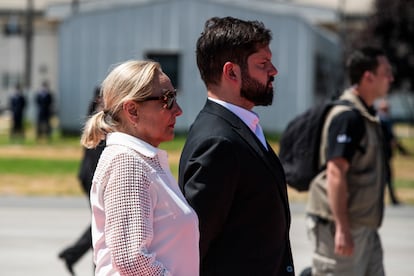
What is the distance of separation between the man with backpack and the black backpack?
4cm

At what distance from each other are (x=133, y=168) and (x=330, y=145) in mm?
2956

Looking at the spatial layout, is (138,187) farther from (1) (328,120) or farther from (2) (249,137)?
(1) (328,120)

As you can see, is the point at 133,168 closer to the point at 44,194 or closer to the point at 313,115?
the point at 313,115

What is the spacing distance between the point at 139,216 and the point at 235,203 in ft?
2.28

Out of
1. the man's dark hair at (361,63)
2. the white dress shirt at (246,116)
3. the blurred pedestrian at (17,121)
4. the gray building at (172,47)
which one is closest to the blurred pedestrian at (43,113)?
the blurred pedestrian at (17,121)

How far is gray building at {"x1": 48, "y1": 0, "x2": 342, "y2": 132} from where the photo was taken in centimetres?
3597

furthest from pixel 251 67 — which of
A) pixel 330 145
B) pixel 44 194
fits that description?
pixel 44 194

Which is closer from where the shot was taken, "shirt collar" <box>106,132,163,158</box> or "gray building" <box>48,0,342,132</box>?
"shirt collar" <box>106,132,163,158</box>

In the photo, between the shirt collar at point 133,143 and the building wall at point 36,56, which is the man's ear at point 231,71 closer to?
the shirt collar at point 133,143

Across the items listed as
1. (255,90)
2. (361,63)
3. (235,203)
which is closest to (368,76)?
(361,63)

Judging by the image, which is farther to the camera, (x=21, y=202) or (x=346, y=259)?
(x=21, y=202)

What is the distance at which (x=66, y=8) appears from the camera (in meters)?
Result: 51.6


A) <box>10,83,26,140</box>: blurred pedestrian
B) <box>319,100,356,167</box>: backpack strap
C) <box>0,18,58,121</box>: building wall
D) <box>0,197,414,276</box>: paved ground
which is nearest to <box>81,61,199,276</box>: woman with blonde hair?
<box>319,100,356,167</box>: backpack strap

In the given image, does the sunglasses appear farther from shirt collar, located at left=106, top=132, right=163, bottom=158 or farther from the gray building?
the gray building
